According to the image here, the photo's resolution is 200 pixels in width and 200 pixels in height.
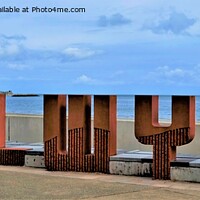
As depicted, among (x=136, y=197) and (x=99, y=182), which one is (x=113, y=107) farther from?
(x=136, y=197)

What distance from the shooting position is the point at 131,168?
11531mm

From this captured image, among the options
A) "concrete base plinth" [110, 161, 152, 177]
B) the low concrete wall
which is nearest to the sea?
the low concrete wall

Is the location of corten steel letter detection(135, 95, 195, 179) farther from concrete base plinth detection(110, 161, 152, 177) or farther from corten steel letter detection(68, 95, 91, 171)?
corten steel letter detection(68, 95, 91, 171)

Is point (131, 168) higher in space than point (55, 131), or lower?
lower

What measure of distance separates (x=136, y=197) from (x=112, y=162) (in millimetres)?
2698

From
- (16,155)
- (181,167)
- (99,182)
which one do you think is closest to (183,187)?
(181,167)

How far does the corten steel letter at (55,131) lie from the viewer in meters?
12.3

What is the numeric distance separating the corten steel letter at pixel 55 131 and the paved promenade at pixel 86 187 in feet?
1.52

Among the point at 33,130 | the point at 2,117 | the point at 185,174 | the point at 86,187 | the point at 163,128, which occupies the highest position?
the point at 2,117

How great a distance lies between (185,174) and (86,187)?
2.05m

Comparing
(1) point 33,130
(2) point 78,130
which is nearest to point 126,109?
(1) point 33,130

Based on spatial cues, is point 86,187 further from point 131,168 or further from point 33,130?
point 33,130

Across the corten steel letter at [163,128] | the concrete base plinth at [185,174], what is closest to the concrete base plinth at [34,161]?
the corten steel letter at [163,128]

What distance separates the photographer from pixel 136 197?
9.05 meters
